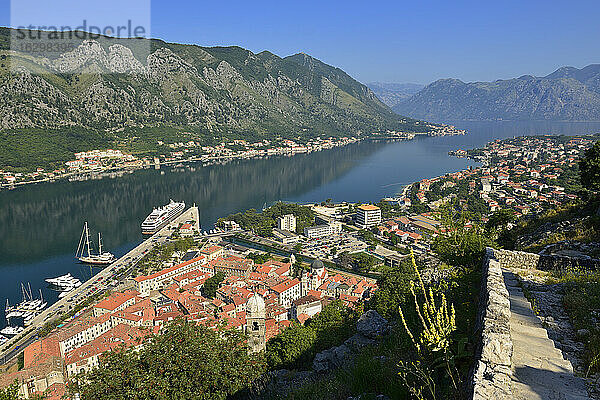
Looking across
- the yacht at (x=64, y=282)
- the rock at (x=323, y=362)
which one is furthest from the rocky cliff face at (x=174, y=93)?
the rock at (x=323, y=362)

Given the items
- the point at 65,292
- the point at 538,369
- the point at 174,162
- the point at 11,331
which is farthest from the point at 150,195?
the point at 538,369

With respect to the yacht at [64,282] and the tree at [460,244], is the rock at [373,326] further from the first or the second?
the yacht at [64,282]

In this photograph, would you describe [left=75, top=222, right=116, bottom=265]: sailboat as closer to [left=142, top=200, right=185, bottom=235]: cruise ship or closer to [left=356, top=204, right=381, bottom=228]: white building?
[left=142, top=200, right=185, bottom=235]: cruise ship

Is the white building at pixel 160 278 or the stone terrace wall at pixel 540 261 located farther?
the white building at pixel 160 278

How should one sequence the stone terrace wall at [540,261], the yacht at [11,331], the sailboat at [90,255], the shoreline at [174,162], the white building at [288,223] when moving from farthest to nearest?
the shoreline at [174,162], the white building at [288,223], the sailboat at [90,255], the yacht at [11,331], the stone terrace wall at [540,261]

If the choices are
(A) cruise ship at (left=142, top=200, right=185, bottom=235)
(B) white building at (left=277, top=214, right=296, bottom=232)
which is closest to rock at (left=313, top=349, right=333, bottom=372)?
(B) white building at (left=277, top=214, right=296, bottom=232)

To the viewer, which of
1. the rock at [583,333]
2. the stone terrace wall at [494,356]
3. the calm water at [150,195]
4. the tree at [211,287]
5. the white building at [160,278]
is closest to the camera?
the stone terrace wall at [494,356]
